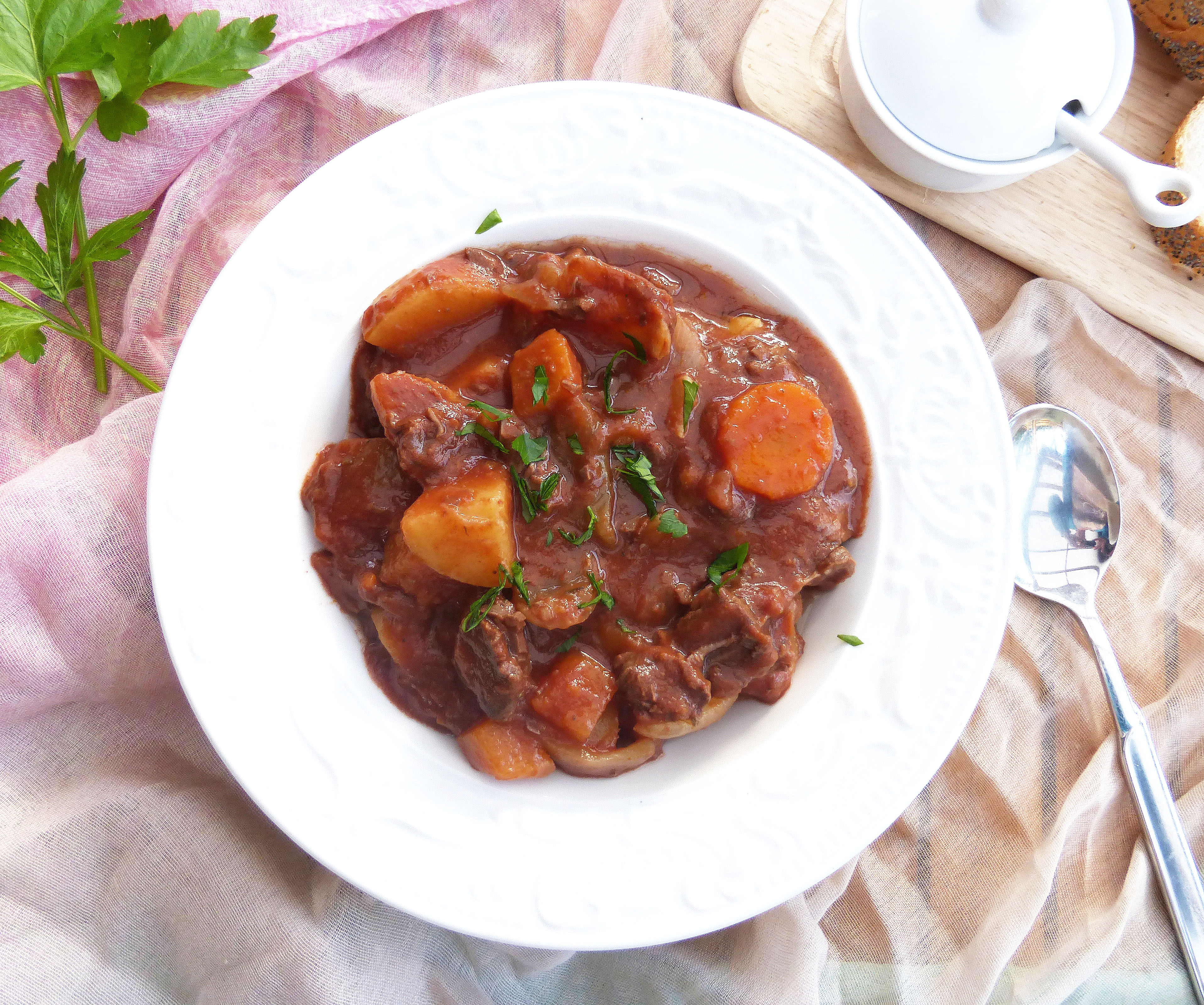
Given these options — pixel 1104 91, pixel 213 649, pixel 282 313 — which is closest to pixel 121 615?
pixel 213 649

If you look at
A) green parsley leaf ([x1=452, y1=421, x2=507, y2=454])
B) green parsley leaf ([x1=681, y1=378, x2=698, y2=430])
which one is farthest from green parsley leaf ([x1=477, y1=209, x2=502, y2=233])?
green parsley leaf ([x1=681, y1=378, x2=698, y2=430])

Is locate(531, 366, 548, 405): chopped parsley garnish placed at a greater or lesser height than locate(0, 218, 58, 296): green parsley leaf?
greater

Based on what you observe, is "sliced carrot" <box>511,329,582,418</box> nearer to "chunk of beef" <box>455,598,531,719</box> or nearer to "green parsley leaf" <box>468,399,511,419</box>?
"green parsley leaf" <box>468,399,511,419</box>

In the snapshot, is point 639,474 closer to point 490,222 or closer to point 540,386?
point 540,386

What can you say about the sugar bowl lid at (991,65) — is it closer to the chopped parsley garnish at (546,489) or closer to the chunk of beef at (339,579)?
the chopped parsley garnish at (546,489)

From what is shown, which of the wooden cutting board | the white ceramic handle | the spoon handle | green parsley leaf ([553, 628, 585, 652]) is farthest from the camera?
the wooden cutting board

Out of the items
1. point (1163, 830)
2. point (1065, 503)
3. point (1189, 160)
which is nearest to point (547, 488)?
point (1065, 503)
